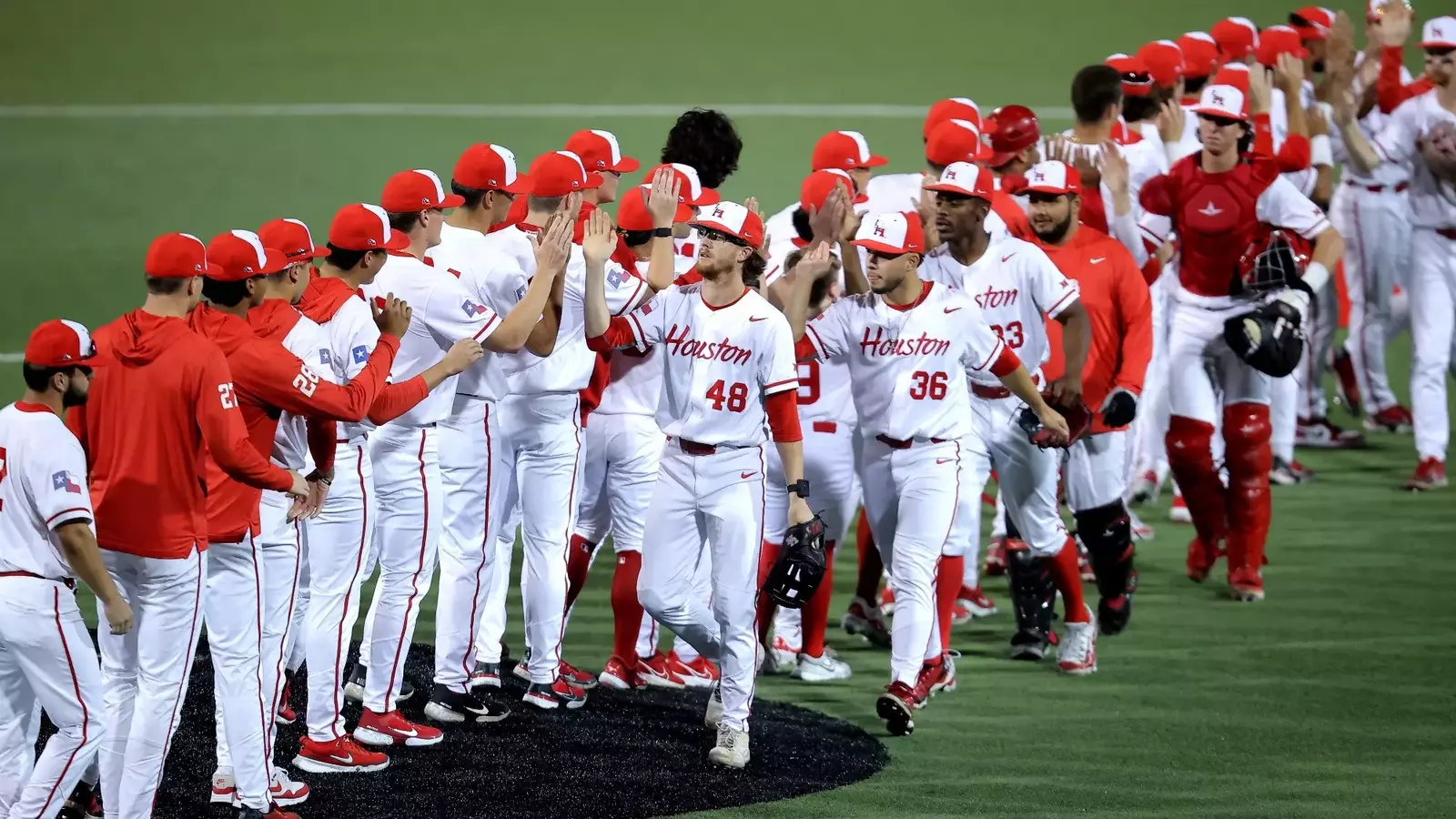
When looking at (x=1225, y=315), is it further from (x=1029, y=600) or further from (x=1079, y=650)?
(x=1079, y=650)

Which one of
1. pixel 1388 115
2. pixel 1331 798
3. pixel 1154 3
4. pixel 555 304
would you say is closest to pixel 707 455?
pixel 555 304

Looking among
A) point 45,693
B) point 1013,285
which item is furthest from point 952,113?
point 45,693

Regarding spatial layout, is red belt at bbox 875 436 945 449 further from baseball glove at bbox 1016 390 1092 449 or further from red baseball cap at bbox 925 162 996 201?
red baseball cap at bbox 925 162 996 201

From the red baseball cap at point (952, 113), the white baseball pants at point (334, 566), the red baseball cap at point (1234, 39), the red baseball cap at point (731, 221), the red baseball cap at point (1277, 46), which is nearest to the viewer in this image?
the white baseball pants at point (334, 566)

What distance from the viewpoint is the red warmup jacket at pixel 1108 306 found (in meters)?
8.02

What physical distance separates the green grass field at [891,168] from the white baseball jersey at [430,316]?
179cm

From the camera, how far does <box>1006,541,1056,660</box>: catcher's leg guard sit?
7.87 m

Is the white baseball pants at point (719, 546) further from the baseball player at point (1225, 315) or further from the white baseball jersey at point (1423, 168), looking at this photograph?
the white baseball jersey at point (1423, 168)

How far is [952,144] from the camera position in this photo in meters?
8.28

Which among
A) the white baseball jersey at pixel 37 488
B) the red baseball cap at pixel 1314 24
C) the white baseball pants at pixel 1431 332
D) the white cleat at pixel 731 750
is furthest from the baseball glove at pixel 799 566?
the red baseball cap at pixel 1314 24

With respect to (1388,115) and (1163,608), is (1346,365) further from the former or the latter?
(1163,608)

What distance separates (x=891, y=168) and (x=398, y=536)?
32.7ft

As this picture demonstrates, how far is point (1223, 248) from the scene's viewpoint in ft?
28.6

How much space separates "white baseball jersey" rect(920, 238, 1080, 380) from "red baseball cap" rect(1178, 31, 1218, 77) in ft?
13.9
